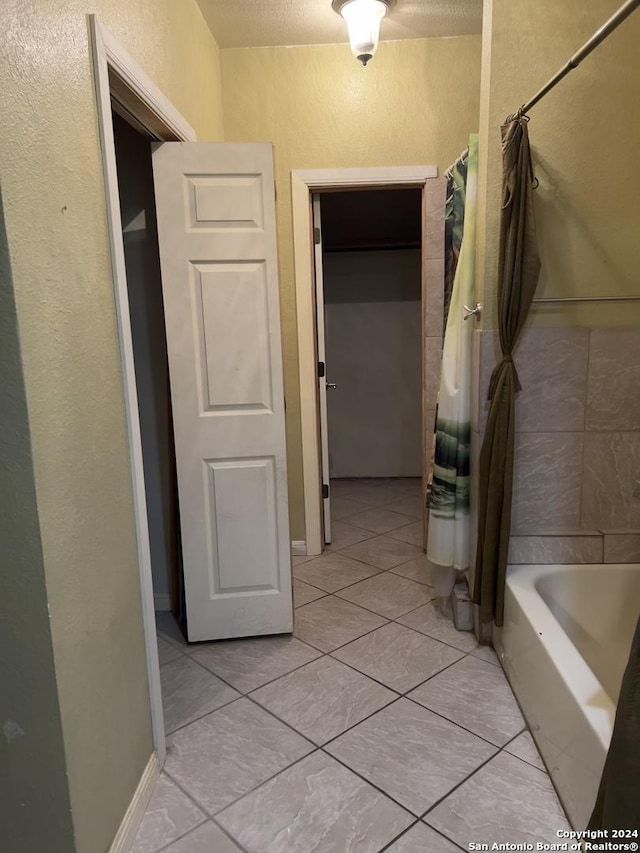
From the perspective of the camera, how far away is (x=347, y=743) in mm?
1783

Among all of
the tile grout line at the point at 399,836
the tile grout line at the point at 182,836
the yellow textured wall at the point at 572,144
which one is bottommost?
the tile grout line at the point at 182,836

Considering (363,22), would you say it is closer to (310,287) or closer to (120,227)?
(310,287)

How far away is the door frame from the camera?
1395 mm

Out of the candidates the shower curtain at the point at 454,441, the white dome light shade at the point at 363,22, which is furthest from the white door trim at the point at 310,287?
the shower curtain at the point at 454,441

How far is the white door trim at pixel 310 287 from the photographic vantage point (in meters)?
2.87

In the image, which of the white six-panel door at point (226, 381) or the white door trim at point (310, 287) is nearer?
the white six-panel door at point (226, 381)

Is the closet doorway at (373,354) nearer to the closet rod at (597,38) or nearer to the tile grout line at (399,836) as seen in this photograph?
the closet rod at (597,38)

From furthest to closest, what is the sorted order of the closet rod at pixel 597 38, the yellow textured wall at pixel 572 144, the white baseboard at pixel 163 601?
the white baseboard at pixel 163 601 < the yellow textured wall at pixel 572 144 < the closet rod at pixel 597 38

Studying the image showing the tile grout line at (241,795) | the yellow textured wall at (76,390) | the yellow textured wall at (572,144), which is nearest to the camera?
the yellow textured wall at (76,390)

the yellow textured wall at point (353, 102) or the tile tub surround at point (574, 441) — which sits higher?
the yellow textured wall at point (353, 102)

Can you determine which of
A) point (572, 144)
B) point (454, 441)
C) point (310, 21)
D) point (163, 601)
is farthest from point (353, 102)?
point (163, 601)

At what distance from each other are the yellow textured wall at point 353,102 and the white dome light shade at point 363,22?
1.24 feet

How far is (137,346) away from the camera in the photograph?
8.27 ft

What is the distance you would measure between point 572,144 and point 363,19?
3.45 ft
